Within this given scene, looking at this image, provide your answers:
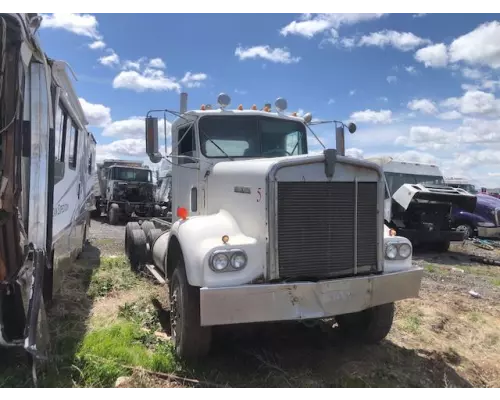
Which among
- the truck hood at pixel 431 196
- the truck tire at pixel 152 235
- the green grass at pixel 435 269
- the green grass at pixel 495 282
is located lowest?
the green grass at pixel 495 282

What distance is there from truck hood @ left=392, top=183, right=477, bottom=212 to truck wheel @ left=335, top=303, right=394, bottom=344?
7372 mm

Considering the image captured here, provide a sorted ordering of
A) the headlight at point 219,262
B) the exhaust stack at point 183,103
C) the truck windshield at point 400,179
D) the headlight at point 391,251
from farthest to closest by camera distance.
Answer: the truck windshield at point 400,179 → the exhaust stack at point 183,103 → the headlight at point 391,251 → the headlight at point 219,262

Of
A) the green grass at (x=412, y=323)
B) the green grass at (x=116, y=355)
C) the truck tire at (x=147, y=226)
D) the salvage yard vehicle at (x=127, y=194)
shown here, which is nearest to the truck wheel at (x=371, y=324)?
the green grass at (x=412, y=323)

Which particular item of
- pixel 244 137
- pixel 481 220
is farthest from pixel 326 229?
pixel 481 220

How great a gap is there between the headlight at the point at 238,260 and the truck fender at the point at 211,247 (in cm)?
4

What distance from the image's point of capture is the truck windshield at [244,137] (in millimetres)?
5375

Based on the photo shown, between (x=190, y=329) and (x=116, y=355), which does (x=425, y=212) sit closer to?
(x=190, y=329)

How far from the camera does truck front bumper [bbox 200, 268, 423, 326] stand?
143 inches

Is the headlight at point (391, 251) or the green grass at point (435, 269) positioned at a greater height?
the headlight at point (391, 251)

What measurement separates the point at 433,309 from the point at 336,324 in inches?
65.6

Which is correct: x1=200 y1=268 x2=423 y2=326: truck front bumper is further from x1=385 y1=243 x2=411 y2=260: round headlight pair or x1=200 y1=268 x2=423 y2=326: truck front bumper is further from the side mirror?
the side mirror

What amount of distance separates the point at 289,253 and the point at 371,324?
1.40m

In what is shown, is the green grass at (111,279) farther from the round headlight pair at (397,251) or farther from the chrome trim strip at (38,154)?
the round headlight pair at (397,251)

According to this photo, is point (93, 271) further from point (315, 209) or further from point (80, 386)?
point (315, 209)
